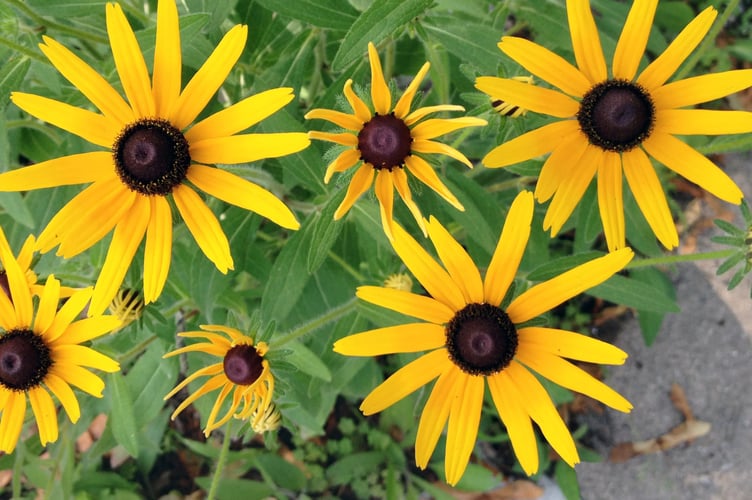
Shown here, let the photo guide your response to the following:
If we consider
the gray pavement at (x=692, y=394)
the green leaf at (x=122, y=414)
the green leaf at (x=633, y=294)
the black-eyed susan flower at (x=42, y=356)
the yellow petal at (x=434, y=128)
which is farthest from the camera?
the gray pavement at (x=692, y=394)

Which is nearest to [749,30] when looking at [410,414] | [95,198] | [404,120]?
[410,414]

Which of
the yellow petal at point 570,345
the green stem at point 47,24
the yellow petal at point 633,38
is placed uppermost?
the yellow petal at point 633,38

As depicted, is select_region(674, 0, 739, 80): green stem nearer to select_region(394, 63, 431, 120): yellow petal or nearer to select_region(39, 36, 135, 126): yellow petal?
select_region(394, 63, 431, 120): yellow petal

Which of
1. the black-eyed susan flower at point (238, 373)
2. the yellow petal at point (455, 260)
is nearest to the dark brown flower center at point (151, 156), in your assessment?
the black-eyed susan flower at point (238, 373)

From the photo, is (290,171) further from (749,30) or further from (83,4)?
(749,30)

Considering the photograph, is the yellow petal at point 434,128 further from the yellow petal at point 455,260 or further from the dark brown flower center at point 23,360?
the dark brown flower center at point 23,360

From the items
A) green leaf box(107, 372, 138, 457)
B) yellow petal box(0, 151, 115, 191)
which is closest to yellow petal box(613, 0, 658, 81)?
yellow petal box(0, 151, 115, 191)
